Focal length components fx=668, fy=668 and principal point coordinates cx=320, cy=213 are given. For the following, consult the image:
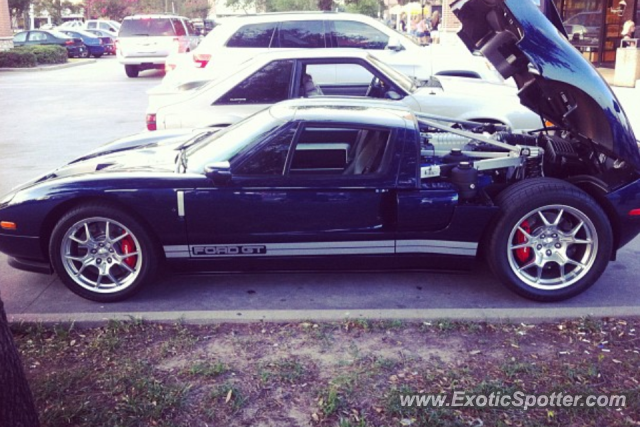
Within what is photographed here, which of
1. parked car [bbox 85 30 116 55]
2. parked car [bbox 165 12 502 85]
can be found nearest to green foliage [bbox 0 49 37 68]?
parked car [bbox 85 30 116 55]

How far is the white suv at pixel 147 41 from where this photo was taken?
2202 centimetres

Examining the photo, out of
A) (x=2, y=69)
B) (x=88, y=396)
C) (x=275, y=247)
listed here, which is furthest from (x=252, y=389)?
(x=2, y=69)

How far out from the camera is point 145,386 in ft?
11.3

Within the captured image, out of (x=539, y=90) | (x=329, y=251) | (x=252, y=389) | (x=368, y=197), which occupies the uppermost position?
(x=539, y=90)

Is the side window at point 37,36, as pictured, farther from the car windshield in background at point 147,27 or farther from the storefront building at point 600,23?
the storefront building at point 600,23

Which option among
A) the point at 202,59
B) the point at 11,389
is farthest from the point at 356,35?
the point at 11,389

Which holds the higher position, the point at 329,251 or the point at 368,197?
the point at 368,197

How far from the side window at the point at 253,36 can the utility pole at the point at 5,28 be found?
74.3ft

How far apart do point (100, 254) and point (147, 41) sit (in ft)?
62.1

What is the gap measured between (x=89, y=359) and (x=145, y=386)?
54cm

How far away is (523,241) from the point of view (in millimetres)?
4621

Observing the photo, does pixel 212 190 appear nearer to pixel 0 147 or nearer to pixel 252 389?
pixel 252 389

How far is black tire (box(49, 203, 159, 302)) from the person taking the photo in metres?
4.51

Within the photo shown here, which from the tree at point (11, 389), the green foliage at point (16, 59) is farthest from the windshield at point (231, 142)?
the green foliage at point (16, 59)
